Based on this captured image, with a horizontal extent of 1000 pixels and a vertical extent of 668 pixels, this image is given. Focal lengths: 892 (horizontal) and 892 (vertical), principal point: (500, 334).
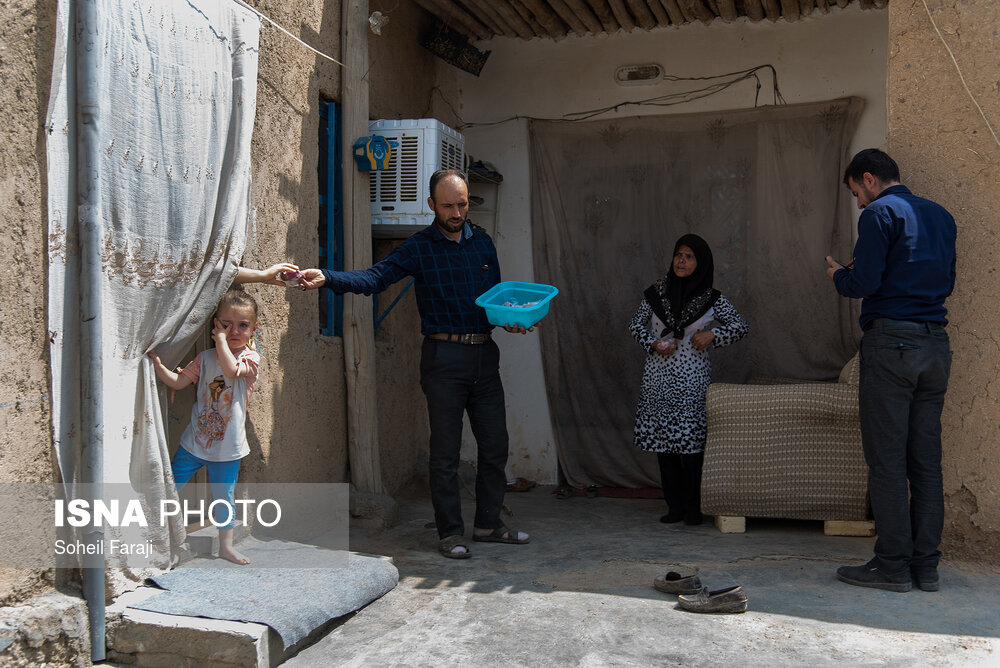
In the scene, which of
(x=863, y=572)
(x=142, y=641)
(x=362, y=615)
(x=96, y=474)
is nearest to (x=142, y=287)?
(x=96, y=474)

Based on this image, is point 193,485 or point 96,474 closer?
point 96,474

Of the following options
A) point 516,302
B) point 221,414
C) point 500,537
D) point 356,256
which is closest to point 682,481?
point 500,537

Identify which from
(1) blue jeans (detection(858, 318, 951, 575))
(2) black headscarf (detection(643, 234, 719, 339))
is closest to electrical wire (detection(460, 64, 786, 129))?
(2) black headscarf (detection(643, 234, 719, 339))

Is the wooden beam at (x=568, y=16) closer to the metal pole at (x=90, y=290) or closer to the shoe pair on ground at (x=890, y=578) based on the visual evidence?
the metal pole at (x=90, y=290)

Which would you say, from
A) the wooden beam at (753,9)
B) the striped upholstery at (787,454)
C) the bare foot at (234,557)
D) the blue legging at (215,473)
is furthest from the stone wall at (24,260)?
the wooden beam at (753,9)

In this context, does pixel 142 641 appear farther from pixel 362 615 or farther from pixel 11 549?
pixel 362 615

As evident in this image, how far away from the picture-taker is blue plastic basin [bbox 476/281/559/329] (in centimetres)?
432

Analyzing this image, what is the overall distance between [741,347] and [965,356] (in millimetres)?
1970

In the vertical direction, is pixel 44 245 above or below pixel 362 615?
above

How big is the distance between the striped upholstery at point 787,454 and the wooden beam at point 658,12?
2.62 m

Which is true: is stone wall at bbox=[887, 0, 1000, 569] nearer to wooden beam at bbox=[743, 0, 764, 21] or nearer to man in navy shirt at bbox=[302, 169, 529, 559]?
wooden beam at bbox=[743, 0, 764, 21]

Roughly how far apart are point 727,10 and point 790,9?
411 mm

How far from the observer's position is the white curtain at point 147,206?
10.1 feet

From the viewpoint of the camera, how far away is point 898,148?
4.30m
